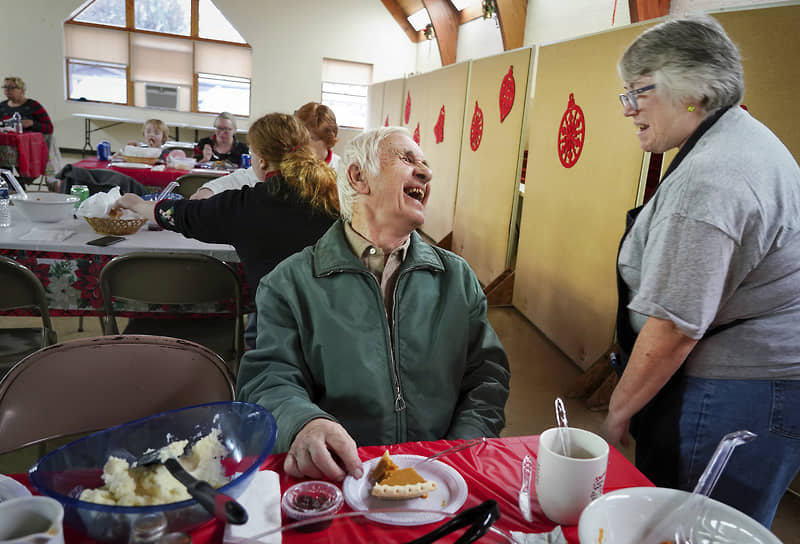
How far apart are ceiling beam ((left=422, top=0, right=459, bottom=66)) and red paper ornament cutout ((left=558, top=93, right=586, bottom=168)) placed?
19.3 ft

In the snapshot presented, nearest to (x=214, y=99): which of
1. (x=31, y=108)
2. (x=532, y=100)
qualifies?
(x=31, y=108)

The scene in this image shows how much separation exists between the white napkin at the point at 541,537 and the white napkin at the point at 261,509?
33 centimetres

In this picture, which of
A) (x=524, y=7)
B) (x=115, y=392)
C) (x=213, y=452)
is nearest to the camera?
(x=213, y=452)

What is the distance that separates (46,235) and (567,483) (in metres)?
2.48

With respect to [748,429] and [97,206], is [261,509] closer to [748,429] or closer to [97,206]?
[748,429]

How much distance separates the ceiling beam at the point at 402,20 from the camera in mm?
10727

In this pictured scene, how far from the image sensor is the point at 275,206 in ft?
7.05

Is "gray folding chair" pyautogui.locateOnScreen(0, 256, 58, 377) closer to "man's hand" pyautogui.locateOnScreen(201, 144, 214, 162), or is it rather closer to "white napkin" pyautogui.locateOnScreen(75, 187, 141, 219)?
"white napkin" pyautogui.locateOnScreen(75, 187, 141, 219)

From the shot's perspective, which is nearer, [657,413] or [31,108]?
[657,413]

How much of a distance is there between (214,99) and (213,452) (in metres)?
11.1

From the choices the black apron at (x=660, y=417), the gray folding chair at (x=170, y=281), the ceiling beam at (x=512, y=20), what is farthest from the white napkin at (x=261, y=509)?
the ceiling beam at (x=512, y=20)

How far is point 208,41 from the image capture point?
34.2 ft

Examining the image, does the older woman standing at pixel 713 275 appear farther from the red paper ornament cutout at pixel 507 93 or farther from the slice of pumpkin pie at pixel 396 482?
the red paper ornament cutout at pixel 507 93

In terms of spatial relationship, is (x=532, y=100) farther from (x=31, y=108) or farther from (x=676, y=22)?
(x=31, y=108)
